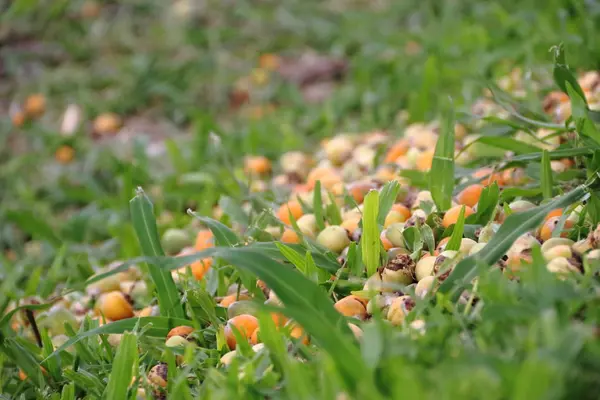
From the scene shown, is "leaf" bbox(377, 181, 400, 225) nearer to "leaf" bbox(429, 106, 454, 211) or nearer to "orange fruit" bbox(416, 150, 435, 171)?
"leaf" bbox(429, 106, 454, 211)

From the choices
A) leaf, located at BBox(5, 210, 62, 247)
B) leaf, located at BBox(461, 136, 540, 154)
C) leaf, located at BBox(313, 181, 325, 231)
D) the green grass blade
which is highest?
leaf, located at BBox(461, 136, 540, 154)

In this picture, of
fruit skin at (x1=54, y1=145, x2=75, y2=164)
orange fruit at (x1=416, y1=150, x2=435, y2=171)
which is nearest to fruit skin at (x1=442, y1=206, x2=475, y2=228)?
orange fruit at (x1=416, y1=150, x2=435, y2=171)

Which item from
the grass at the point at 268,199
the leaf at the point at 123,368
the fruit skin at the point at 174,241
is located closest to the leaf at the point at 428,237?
the grass at the point at 268,199

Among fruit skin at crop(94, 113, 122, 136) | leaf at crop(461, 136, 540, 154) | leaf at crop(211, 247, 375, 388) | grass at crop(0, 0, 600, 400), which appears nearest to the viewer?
grass at crop(0, 0, 600, 400)

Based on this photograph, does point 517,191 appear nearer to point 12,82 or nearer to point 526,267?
point 526,267

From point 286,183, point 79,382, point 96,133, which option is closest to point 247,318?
point 79,382

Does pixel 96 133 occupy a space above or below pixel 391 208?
below

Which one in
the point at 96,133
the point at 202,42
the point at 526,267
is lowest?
the point at 96,133
